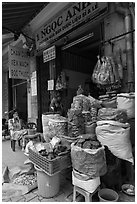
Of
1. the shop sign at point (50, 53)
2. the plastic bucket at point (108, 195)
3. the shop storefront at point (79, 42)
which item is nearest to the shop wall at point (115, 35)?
the shop storefront at point (79, 42)

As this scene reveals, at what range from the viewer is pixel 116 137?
1.85 m

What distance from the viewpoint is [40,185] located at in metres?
2.08

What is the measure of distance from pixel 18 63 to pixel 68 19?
236cm

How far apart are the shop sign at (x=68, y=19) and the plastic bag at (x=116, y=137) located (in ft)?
7.76

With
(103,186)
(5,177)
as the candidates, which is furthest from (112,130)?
(5,177)

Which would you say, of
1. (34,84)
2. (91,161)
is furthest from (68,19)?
(91,161)

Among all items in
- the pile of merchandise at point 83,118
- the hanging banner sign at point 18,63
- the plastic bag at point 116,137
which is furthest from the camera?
the hanging banner sign at point 18,63

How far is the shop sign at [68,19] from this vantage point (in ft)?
10.0

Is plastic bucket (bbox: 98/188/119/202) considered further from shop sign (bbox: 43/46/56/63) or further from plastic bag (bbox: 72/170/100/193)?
shop sign (bbox: 43/46/56/63)

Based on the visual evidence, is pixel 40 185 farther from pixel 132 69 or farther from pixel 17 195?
pixel 132 69

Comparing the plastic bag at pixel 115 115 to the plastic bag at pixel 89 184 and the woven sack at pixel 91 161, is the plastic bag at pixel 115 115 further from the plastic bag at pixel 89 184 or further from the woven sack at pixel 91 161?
the plastic bag at pixel 89 184

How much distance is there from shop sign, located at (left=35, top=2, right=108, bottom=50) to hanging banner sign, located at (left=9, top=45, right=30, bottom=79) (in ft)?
2.13

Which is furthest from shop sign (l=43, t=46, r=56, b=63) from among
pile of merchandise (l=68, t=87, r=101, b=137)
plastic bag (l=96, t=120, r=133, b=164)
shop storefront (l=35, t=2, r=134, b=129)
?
plastic bag (l=96, t=120, r=133, b=164)

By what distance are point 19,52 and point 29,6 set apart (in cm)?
166
